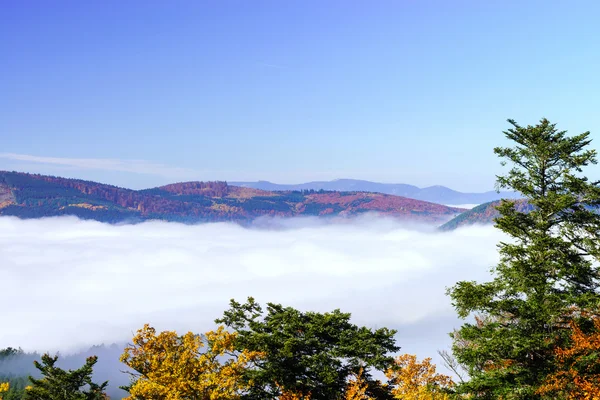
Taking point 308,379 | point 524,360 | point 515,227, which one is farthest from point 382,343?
point 515,227

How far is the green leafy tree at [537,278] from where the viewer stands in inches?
897

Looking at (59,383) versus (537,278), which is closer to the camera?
(537,278)

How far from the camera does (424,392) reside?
2403 cm

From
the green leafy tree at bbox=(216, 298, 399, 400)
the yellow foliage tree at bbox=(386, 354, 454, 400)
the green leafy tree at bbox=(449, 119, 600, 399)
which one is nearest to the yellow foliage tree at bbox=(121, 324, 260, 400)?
the green leafy tree at bbox=(216, 298, 399, 400)

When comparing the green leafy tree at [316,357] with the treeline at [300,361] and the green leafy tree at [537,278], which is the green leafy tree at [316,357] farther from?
the green leafy tree at [537,278]

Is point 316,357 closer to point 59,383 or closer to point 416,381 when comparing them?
point 416,381

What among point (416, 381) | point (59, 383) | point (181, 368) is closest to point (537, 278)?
point (416, 381)

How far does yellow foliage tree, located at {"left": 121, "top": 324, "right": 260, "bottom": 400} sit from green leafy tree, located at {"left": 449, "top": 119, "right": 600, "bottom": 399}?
37.2ft

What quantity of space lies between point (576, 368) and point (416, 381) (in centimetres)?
876

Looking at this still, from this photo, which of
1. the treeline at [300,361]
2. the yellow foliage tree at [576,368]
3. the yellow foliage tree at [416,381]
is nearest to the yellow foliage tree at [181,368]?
the treeline at [300,361]

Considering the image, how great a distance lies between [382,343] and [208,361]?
13.0 metres

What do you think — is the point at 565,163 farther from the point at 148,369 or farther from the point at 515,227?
the point at 148,369

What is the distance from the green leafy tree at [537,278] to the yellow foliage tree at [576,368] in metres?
0.72

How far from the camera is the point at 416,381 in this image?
2762cm
